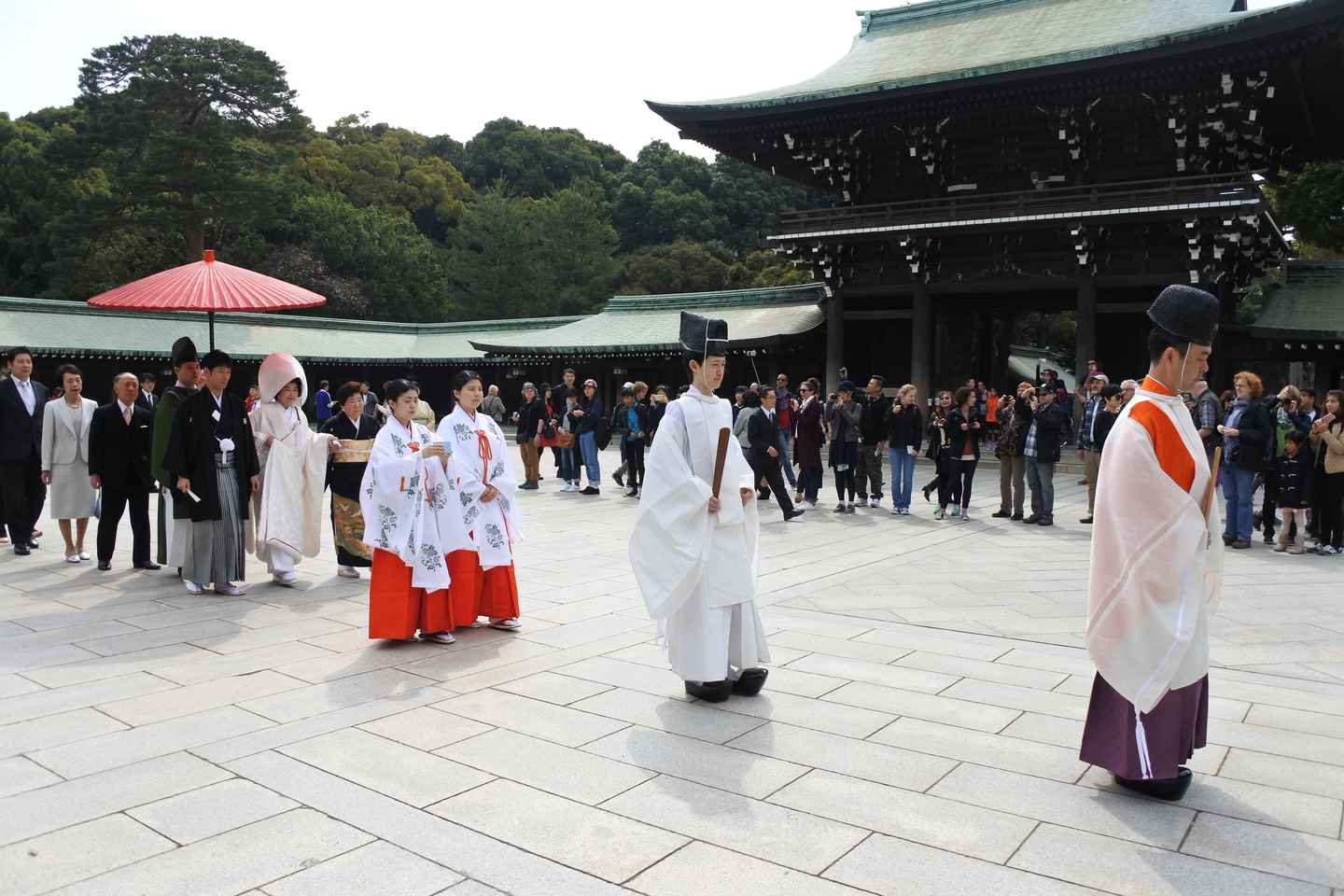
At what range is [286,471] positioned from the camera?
7219 millimetres

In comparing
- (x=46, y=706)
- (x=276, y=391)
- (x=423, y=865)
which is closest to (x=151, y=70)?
(x=276, y=391)

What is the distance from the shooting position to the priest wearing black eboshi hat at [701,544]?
428cm

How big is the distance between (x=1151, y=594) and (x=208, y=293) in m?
6.37

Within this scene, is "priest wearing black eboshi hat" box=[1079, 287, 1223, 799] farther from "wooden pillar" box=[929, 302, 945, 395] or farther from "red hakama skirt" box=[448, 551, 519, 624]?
"wooden pillar" box=[929, 302, 945, 395]

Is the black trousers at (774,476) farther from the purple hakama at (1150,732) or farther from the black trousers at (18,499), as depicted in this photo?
the purple hakama at (1150,732)

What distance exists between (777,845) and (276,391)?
5728mm

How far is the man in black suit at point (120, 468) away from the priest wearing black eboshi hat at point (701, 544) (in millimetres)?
5132

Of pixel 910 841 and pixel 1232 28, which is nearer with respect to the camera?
pixel 910 841

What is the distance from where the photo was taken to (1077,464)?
16562 mm

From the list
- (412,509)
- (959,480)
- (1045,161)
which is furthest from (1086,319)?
(412,509)

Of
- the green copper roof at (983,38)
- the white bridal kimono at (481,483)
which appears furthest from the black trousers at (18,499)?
the green copper roof at (983,38)

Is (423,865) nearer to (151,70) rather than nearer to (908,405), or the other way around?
(908,405)

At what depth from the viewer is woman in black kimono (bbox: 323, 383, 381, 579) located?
7410 mm

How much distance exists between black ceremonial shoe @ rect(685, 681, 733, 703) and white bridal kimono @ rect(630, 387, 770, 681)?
0.26 feet
